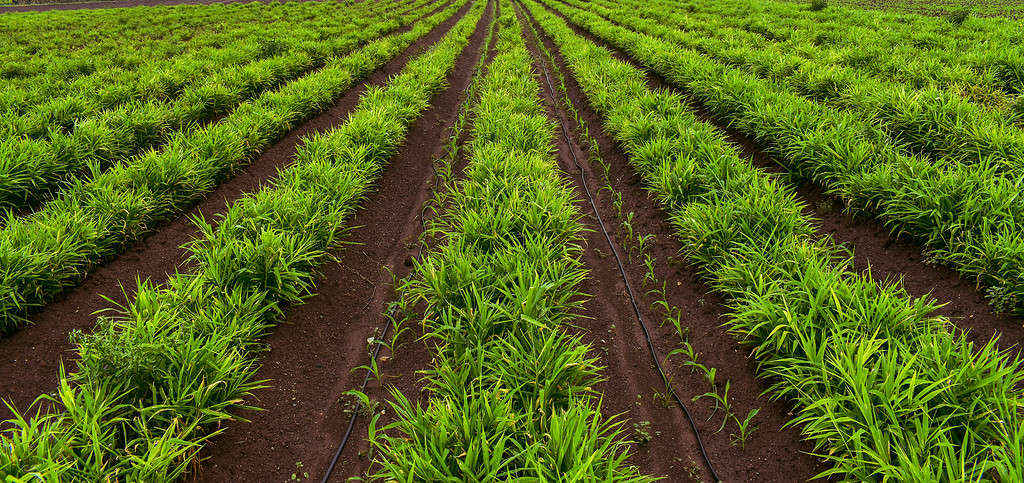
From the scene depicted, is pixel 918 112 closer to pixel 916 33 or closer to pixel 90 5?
pixel 916 33

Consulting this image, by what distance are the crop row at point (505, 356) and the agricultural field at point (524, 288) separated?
27mm

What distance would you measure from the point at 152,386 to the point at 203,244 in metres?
1.89

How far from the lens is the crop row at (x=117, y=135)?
4.45m

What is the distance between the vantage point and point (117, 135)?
18.2 ft

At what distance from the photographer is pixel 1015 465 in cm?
187

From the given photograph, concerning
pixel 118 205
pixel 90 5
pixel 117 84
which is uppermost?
pixel 90 5

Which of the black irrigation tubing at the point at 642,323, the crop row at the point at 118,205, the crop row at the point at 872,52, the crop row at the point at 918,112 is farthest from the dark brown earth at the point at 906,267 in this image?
the crop row at the point at 118,205

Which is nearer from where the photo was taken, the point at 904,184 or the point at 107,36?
the point at 904,184

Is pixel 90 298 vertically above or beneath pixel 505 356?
beneath

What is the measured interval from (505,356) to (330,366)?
1271mm

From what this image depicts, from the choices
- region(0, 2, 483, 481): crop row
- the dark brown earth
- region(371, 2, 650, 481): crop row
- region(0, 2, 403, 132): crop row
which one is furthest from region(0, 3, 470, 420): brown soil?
the dark brown earth

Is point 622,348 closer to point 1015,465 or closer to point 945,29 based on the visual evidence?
point 1015,465

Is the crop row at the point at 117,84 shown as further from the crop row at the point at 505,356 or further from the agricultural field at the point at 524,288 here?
the crop row at the point at 505,356

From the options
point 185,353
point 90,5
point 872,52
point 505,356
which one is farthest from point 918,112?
point 90,5
